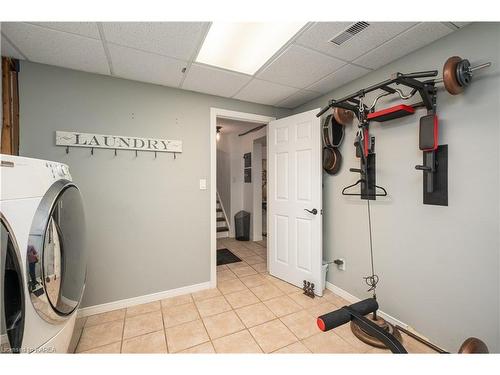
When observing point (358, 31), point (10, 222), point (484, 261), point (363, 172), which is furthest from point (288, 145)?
point (10, 222)

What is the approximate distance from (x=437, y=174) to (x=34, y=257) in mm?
2434

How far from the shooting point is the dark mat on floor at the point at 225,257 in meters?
3.43

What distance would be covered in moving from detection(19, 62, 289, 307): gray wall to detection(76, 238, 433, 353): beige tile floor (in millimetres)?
270

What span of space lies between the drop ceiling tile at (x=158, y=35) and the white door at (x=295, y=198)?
1430 millimetres

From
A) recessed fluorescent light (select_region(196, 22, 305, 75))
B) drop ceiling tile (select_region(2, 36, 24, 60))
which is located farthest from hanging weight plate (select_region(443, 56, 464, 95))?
drop ceiling tile (select_region(2, 36, 24, 60))

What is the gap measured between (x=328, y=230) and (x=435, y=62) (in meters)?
1.81

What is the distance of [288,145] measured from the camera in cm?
267

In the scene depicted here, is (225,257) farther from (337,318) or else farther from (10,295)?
(10,295)

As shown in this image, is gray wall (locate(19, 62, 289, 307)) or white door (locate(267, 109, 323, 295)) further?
white door (locate(267, 109, 323, 295))

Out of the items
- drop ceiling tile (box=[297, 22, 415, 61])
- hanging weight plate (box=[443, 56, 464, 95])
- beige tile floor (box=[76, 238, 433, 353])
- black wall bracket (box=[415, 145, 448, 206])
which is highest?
drop ceiling tile (box=[297, 22, 415, 61])

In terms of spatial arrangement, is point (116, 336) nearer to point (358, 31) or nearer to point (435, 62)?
point (358, 31)

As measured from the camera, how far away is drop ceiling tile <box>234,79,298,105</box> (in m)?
2.31

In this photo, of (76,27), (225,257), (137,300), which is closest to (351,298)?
(225,257)

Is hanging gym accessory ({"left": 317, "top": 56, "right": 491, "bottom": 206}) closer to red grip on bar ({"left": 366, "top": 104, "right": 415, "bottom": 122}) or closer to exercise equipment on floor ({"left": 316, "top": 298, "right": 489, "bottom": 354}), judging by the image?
red grip on bar ({"left": 366, "top": 104, "right": 415, "bottom": 122})
